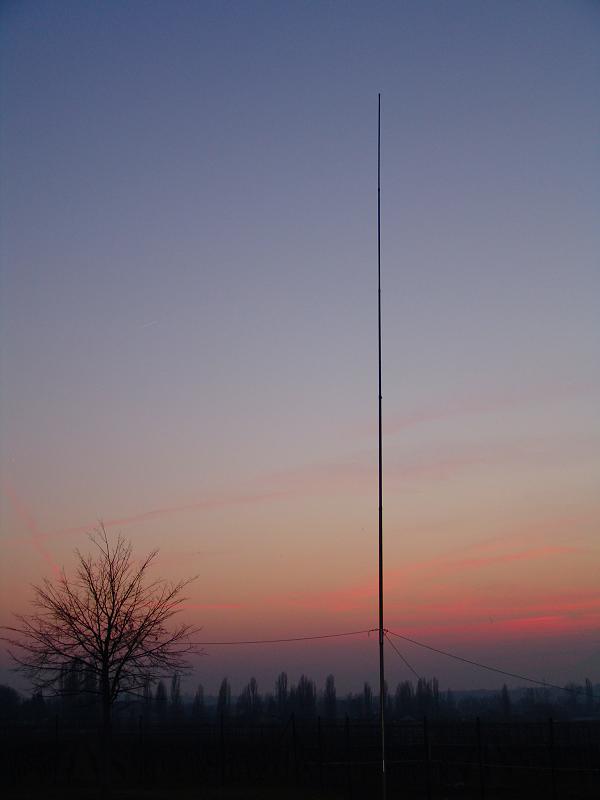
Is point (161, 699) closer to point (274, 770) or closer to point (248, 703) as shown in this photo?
point (274, 770)

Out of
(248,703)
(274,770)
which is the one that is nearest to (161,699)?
(274,770)

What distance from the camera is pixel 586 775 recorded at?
3728 cm

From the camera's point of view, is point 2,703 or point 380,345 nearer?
point 380,345

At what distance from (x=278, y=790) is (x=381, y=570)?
62.0 feet

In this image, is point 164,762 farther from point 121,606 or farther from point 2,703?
point 2,703

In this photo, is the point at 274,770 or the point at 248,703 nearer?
Result: the point at 274,770

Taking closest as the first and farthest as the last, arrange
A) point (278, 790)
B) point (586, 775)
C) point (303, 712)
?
point (278, 790), point (586, 775), point (303, 712)

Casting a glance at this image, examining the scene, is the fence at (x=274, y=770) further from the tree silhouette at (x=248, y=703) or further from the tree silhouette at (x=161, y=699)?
the tree silhouette at (x=248, y=703)

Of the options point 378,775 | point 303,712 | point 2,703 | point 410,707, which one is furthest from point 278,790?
point 410,707

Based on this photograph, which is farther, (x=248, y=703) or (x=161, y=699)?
(x=248, y=703)

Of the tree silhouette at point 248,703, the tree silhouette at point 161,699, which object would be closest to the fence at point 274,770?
the tree silhouette at point 161,699

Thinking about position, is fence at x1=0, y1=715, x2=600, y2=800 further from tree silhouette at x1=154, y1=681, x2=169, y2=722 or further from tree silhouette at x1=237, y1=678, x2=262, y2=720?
tree silhouette at x1=237, y1=678, x2=262, y2=720

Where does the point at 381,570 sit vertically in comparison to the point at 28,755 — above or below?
above

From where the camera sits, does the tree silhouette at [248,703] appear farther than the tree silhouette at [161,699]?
Yes
